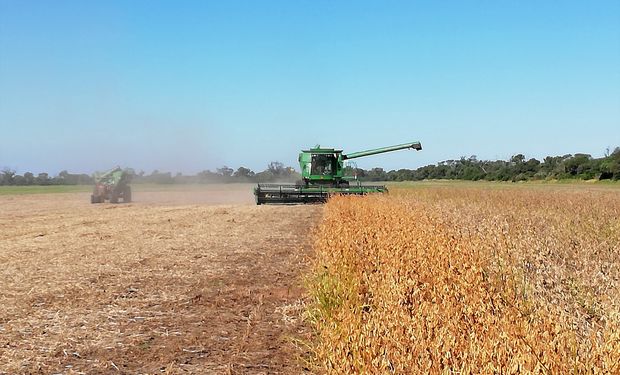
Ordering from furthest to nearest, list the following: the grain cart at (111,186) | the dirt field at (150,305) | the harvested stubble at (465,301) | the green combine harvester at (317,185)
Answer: the grain cart at (111,186), the green combine harvester at (317,185), the dirt field at (150,305), the harvested stubble at (465,301)

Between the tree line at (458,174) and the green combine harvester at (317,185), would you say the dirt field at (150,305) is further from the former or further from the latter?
the tree line at (458,174)

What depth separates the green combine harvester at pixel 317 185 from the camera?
2756cm

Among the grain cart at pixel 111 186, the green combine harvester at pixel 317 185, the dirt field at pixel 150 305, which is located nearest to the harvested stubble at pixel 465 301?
the dirt field at pixel 150 305

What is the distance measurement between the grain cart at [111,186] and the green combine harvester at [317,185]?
9.58 metres

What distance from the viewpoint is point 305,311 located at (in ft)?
20.5

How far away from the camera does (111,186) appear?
34531 mm

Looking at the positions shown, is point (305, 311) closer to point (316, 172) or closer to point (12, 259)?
point (12, 259)

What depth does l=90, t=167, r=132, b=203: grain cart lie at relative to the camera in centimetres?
3441

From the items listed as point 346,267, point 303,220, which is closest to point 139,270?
point 346,267

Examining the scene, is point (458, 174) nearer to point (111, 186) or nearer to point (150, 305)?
point (111, 186)

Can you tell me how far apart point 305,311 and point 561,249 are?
312cm

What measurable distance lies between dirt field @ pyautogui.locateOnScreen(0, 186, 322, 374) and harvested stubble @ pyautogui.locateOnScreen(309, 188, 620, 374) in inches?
25.7

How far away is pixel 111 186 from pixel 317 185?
12767 mm

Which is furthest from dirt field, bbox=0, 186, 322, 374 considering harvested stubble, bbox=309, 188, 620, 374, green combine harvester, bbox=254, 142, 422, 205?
green combine harvester, bbox=254, 142, 422, 205
